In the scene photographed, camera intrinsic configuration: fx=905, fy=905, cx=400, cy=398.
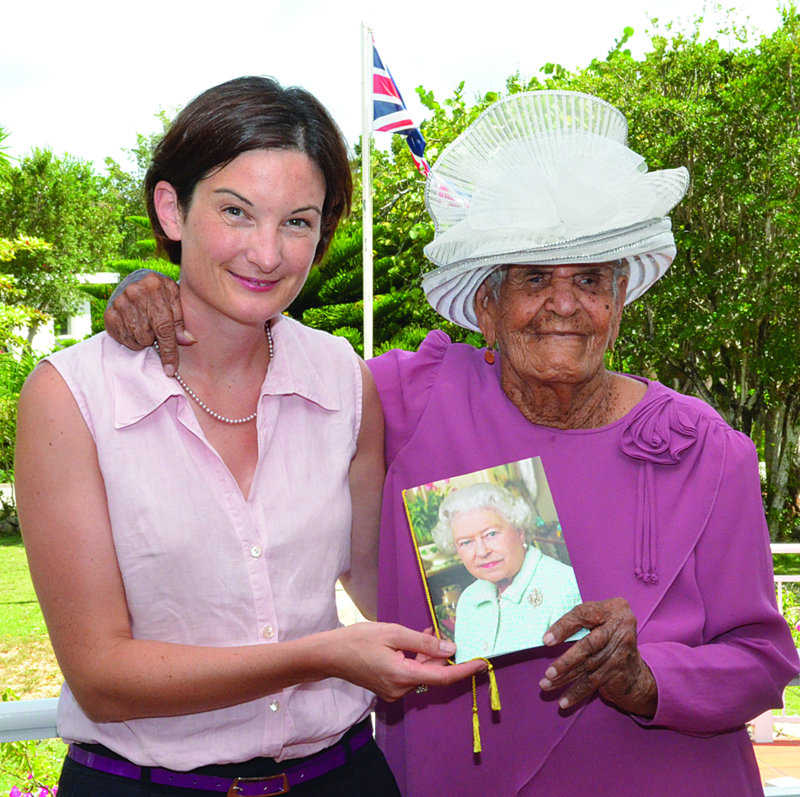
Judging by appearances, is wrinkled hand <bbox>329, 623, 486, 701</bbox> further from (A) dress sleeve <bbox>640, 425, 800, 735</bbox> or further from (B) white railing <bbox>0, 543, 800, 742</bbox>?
(B) white railing <bbox>0, 543, 800, 742</bbox>

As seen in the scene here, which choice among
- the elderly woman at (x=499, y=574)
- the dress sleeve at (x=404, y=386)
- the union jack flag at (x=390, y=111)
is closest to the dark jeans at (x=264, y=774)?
the elderly woman at (x=499, y=574)

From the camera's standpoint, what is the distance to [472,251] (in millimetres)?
2117

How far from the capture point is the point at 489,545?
1.82 meters

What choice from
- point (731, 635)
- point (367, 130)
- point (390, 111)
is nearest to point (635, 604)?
point (731, 635)

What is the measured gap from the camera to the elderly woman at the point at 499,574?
1.75m

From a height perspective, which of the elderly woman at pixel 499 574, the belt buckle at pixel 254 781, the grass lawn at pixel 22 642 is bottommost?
the grass lawn at pixel 22 642

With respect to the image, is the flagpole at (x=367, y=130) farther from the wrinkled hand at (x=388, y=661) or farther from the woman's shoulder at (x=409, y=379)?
the wrinkled hand at (x=388, y=661)

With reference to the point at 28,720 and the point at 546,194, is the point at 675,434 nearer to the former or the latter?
the point at 546,194

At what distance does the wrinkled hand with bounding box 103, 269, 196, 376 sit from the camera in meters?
1.84

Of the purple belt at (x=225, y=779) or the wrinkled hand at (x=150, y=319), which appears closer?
the purple belt at (x=225, y=779)

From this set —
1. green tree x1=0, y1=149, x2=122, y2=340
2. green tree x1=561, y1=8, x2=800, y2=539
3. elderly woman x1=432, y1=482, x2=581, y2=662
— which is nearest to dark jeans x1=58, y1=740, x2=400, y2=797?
elderly woman x1=432, y1=482, x2=581, y2=662

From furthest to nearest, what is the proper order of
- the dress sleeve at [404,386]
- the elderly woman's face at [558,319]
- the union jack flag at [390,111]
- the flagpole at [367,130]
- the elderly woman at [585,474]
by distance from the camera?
the flagpole at [367,130] < the union jack flag at [390,111] < the dress sleeve at [404,386] < the elderly woman's face at [558,319] < the elderly woman at [585,474]

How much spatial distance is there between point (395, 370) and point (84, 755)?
43.6 inches

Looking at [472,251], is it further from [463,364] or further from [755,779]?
[755,779]
